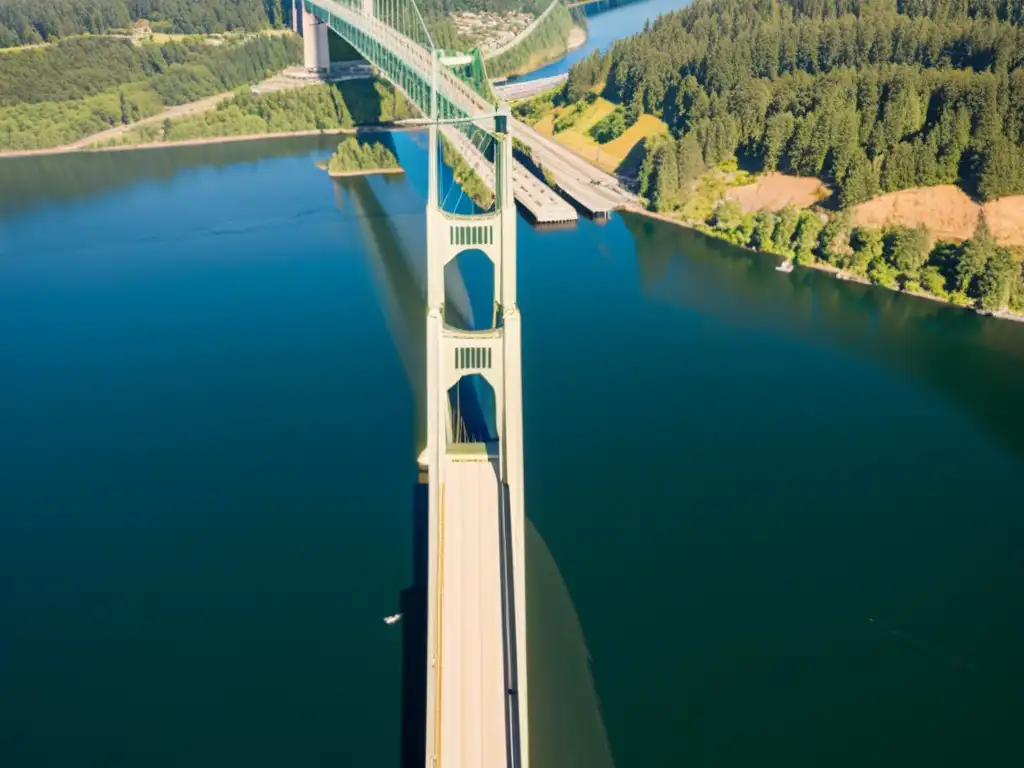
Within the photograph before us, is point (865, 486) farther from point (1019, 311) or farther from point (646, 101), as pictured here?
point (646, 101)

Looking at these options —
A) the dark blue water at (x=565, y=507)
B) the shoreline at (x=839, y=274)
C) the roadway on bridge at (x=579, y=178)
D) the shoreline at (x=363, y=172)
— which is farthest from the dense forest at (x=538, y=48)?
the dark blue water at (x=565, y=507)

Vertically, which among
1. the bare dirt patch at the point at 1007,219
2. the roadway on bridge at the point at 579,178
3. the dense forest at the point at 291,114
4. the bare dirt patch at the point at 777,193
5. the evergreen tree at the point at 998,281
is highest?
the dense forest at the point at 291,114

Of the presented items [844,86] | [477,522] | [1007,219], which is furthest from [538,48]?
[477,522]

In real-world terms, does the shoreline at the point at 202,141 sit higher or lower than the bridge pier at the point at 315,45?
lower

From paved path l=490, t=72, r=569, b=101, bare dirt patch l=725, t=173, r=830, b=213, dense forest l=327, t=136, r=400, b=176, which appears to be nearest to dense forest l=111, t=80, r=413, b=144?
paved path l=490, t=72, r=569, b=101

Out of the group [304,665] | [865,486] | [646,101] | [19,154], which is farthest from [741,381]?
[19,154]

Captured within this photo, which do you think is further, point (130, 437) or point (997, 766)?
point (130, 437)

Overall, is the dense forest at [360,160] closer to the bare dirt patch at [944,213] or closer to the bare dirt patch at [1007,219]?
the bare dirt patch at [944,213]
